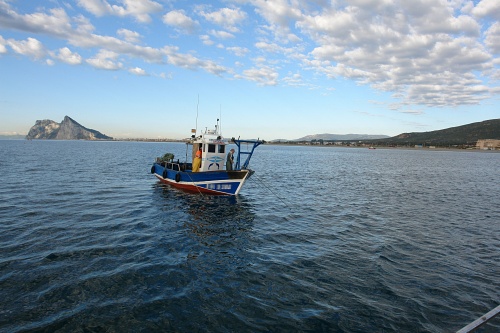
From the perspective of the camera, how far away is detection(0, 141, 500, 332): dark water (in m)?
7.07

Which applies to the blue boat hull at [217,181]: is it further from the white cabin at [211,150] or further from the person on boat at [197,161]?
the white cabin at [211,150]

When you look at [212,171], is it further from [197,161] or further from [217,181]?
[197,161]

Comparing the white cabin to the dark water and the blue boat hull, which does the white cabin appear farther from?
the dark water

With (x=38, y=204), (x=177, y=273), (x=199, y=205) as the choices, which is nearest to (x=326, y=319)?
(x=177, y=273)

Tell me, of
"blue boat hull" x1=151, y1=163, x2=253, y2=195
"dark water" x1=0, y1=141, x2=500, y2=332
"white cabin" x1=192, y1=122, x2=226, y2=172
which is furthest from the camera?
Answer: "white cabin" x1=192, y1=122, x2=226, y2=172

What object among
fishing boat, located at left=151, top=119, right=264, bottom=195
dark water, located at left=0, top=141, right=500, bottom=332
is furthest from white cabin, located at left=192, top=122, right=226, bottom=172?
dark water, located at left=0, top=141, right=500, bottom=332

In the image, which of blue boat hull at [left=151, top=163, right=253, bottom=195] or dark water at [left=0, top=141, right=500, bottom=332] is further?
blue boat hull at [left=151, top=163, right=253, bottom=195]

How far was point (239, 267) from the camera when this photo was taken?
10.1 metres

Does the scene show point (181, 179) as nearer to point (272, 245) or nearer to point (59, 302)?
point (272, 245)

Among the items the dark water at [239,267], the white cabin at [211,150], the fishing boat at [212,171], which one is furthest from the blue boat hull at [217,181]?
the dark water at [239,267]

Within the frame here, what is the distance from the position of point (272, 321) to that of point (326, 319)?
1305 mm

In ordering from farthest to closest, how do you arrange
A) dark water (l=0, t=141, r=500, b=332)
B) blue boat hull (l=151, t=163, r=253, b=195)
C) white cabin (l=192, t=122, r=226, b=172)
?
white cabin (l=192, t=122, r=226, b=172) → blue boat hull (l=151, t=163, r=253, b=195) → dark water (l=0, t=141, r=500, b=332)

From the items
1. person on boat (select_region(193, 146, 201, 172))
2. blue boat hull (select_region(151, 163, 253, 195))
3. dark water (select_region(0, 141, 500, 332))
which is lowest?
dark water (select_region(0, 141, 500, 332))

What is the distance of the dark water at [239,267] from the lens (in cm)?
707
